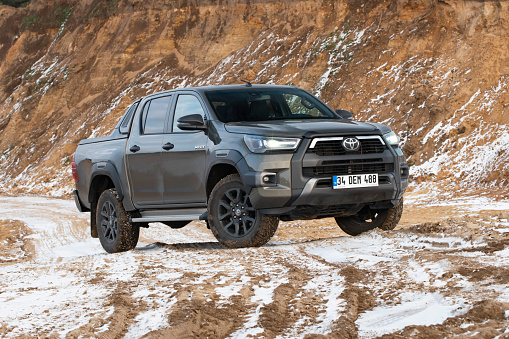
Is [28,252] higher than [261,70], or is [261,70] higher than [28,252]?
[261,70]

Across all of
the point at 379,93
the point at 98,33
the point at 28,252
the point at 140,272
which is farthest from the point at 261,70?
the point at 140,272

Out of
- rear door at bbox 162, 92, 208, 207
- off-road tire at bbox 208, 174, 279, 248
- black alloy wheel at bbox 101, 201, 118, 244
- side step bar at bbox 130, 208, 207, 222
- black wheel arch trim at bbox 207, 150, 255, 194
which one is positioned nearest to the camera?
black wheel arch trim at bbox 207, 150, 255, 194

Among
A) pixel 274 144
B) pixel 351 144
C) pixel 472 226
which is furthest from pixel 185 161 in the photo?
pixel 472 226

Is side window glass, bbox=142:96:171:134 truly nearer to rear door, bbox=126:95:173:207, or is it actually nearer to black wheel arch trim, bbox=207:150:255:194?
rear door, bbox=126:95:173:207

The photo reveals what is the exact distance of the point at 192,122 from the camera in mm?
7809

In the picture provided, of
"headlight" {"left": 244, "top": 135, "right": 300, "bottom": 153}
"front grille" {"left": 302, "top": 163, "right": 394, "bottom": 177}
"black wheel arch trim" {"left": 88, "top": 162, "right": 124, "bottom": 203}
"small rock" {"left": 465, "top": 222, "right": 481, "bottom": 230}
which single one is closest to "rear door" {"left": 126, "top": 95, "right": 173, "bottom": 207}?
"black wheel arch trim" {"left": 88, "top": 162, "right": 124, "bottom": 203}

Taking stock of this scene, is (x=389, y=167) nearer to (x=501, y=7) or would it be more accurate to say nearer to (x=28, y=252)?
(x=28, y=252)

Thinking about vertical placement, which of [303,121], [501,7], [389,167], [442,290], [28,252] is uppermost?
[501,7]

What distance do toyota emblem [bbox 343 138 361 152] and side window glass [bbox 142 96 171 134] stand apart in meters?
2.36

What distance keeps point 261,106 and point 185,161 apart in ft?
3.50

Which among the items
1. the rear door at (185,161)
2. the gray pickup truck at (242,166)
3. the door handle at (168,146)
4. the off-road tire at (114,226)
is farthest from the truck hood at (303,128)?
the off-road tire at (114,226)

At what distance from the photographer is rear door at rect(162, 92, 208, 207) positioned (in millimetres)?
8000

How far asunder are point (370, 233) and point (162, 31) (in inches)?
1192

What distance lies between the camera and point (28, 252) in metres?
11.2
